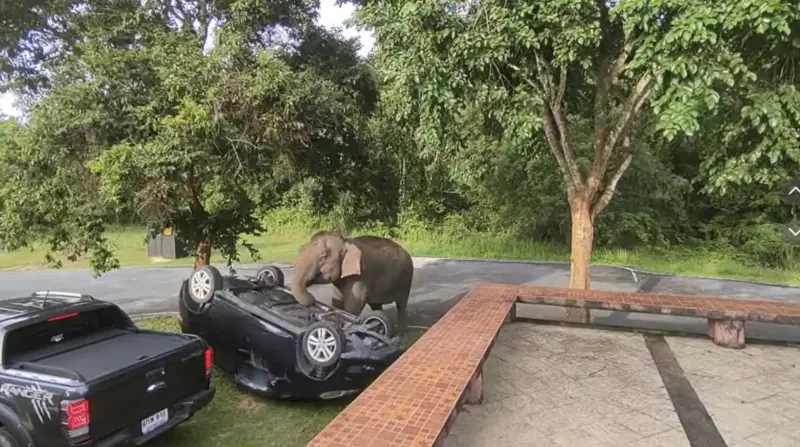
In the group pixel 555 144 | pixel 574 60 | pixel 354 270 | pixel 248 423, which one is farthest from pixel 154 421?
pixel 555 144

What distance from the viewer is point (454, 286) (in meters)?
12.4

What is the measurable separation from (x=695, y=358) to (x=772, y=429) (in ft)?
4.71

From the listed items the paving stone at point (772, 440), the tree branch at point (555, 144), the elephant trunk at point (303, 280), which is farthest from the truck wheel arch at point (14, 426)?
the tree branch at point (555, 144)

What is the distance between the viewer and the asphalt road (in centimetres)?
934

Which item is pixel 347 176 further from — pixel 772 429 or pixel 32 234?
pixel 772 429

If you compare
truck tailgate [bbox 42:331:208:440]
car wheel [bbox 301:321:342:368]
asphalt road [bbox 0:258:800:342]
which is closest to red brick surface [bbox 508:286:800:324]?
car wheel [bbox 301:321:342:368]

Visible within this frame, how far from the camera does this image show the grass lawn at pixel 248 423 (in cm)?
498

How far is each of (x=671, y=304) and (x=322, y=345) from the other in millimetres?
3509

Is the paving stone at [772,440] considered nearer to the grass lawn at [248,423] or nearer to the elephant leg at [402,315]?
the grass lawn at [248,423]

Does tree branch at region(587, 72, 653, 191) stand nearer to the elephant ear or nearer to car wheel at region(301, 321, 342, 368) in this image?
the elephant ear

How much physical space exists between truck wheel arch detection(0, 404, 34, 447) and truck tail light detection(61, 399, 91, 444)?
346 mm

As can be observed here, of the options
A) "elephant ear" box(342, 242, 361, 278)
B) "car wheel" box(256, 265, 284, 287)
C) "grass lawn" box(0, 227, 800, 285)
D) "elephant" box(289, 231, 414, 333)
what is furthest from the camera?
"grass lawn" box(0, 227, 800, 285)

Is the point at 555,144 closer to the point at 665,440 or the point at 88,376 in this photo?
the point at 665,440

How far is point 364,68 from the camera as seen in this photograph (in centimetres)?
727
